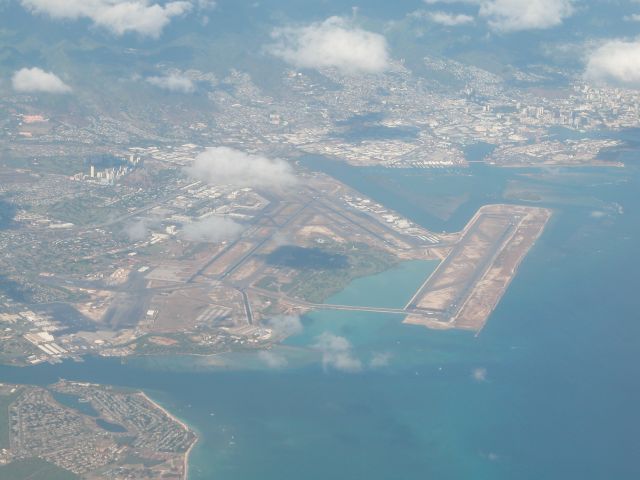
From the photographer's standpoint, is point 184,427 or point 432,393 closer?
point 184,427

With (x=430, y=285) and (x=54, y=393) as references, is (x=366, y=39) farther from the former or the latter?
(x=54, y=393)

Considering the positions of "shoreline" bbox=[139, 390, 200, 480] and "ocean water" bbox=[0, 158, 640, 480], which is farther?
"ocean water" bbox=[0, 158, 640, 480]

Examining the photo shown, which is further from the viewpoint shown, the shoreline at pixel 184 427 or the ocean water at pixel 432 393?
the ocean water at pixel 432 393

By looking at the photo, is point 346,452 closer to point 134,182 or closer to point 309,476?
point 309,476

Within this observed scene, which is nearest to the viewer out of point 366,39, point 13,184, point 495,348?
point 495,348

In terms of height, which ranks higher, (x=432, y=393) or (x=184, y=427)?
(x=432, y=393)

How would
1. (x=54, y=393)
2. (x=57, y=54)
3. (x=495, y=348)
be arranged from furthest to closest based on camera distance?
1. (x=57, y=54)
2. (x=495, y=348)
3. (x=54, y=393)

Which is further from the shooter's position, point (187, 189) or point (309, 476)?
point (187, 189)

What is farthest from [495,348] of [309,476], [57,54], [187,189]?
[57,54]
